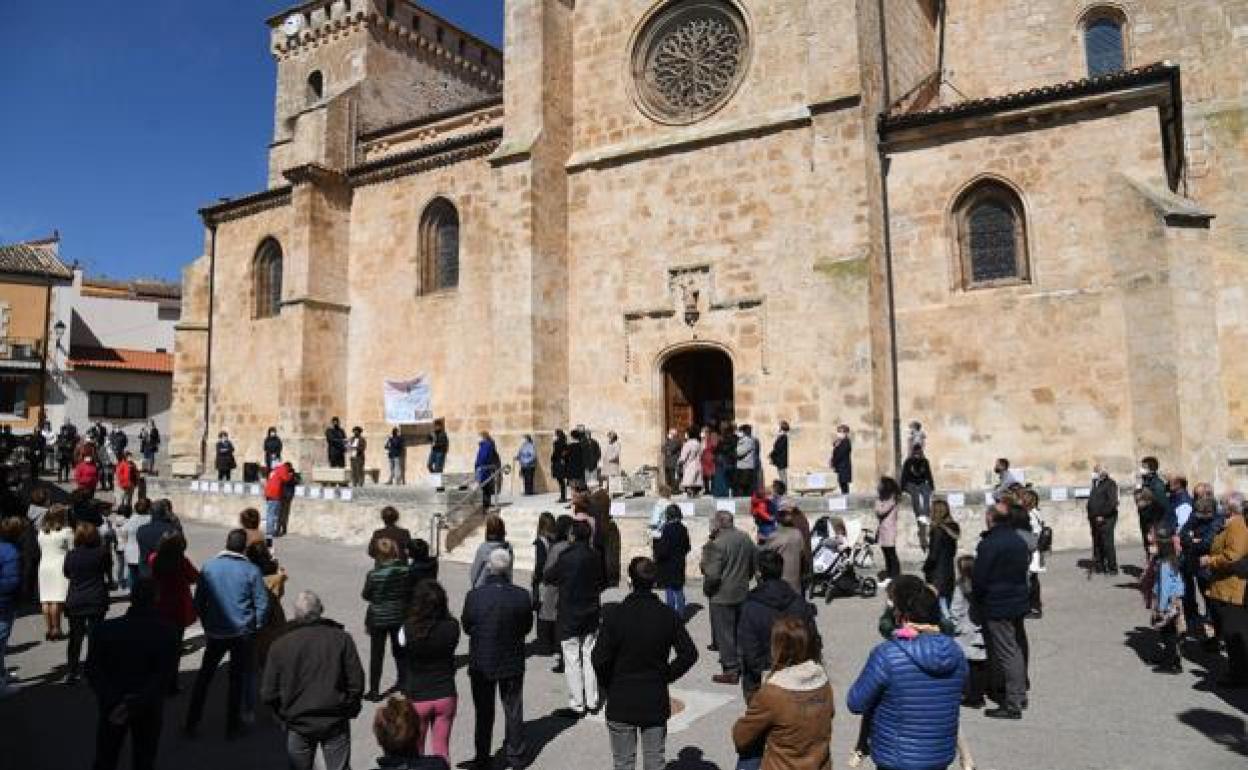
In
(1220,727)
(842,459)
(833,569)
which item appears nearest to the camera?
(1220,727)

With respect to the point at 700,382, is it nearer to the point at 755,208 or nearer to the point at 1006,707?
the point at 755,208

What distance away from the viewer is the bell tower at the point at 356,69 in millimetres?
25844

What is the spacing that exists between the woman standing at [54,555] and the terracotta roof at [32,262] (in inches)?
1200

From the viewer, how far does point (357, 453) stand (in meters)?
20.7

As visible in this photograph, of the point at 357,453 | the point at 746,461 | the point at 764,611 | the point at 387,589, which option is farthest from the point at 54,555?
the point at 357,453

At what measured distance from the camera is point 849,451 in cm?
1438

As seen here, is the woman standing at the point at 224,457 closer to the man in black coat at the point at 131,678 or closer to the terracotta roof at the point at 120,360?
the man in black coat at the point at 131,678

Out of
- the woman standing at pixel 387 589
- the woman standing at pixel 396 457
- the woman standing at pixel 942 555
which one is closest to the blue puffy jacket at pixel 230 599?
the woman standing at pixel 387 589

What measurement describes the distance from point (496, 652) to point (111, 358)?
36906 millimetres

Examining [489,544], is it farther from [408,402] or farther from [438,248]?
[438,248]

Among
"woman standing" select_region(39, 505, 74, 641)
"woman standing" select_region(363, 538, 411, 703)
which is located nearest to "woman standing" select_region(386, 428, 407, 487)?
"woman standing" select_region(39, 505, 74, 641)

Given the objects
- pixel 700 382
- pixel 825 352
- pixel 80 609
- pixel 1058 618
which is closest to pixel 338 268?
pixel 700 382

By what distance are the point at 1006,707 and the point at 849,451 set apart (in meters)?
7.74

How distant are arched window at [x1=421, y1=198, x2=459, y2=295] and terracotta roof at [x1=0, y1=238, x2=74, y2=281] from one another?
70.5 feet
